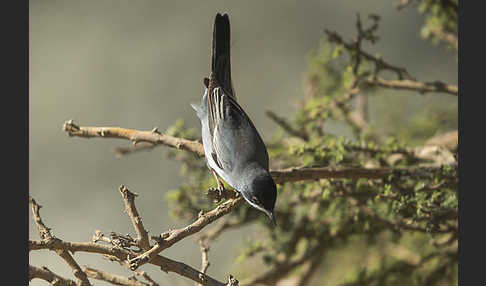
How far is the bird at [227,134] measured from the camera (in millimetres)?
1586

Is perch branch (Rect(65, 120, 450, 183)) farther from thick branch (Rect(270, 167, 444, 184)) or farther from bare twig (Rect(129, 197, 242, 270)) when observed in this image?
bare twig (Rect(129, 197, 242, 270))

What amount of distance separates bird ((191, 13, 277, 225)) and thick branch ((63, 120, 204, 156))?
9cm

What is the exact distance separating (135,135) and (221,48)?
43cm

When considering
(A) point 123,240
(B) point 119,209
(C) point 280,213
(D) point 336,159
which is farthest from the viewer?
(B) point 119,209

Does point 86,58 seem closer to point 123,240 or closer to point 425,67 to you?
point 425,67

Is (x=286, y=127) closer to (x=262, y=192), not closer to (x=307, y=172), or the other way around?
(x=307, y=172)

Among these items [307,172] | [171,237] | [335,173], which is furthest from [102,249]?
[335,173]

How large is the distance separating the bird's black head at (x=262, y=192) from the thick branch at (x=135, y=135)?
23 centimetres

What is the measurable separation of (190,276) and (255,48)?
2654 mm

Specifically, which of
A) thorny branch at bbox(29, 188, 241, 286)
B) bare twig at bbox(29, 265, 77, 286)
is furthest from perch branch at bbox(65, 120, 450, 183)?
bare twig at bbox(29, 265, 77, 286)

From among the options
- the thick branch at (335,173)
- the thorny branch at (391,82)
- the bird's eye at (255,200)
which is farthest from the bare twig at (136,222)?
the thorny branch at (391,82)

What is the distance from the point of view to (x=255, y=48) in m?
3.64

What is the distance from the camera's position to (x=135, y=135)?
1574 millimetres

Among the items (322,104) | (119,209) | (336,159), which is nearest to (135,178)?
(119,209)
